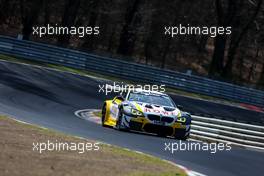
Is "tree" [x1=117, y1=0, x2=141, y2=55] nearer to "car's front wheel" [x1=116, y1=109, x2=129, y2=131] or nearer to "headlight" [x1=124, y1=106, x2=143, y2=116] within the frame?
"car's front wheel" [x1=116, y1=109, x2=129, y2=131]

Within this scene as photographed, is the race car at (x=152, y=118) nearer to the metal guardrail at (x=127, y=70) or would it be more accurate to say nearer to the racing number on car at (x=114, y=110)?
the racing number on car at (x=114, y=110)

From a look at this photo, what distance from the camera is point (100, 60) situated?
109 ft

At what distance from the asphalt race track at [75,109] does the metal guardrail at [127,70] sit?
347 centimetres

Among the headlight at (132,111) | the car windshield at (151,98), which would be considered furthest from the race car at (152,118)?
the car windshield at (151,98)

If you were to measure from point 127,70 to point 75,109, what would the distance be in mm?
13477

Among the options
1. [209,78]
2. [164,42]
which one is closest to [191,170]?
[209,78]

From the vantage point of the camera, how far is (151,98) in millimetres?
16312

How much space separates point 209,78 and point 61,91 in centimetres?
1413

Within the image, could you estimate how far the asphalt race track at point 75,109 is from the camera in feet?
37.6

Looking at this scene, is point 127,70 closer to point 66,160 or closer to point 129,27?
point 129,27

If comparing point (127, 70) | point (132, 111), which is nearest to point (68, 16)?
point (127, 70)

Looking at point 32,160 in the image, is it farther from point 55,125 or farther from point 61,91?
point 61,91

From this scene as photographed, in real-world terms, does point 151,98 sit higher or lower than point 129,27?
lower

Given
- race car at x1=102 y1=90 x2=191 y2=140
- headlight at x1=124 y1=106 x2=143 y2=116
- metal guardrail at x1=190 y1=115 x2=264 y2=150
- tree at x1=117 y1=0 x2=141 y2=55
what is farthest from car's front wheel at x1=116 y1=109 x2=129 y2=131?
tree at x1=117 y1=0 x2=141 y2=55
